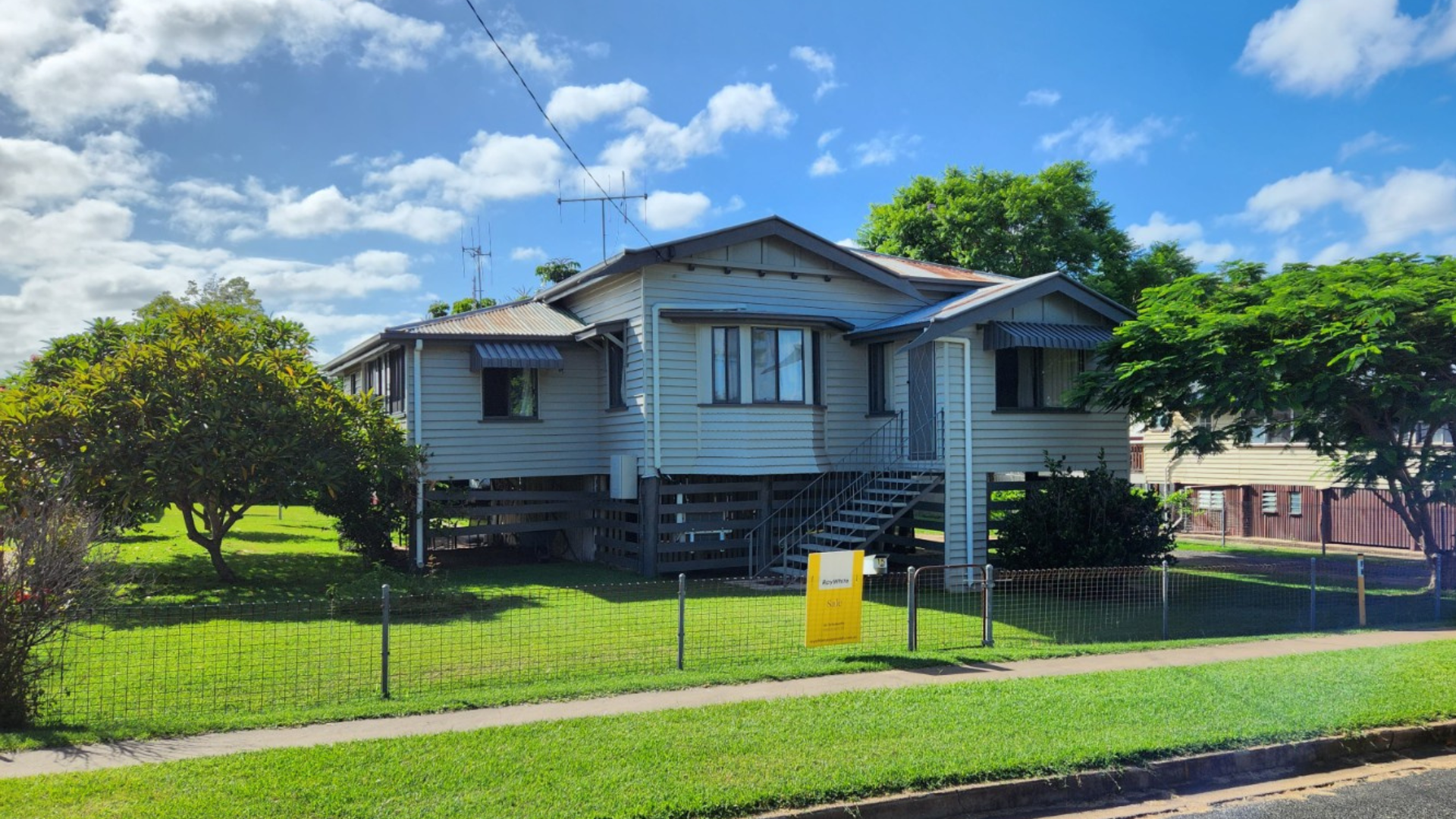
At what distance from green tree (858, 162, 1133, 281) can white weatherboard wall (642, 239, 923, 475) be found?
1761cm

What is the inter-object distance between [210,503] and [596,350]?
765 centimetres

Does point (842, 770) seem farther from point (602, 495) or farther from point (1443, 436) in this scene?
point (1443, 436)

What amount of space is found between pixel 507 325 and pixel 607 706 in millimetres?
13030

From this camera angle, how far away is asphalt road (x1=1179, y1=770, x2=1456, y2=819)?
6.98 m

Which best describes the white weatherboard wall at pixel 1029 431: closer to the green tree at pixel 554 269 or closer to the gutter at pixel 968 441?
the gutter at pixel 968 441

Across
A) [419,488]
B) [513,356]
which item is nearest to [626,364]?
[513,356]

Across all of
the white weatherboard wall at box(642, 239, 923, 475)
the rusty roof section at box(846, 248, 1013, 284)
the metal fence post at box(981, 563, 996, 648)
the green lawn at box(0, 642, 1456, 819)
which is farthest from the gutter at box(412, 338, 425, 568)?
the green lawn at box(0, 642, 1456, 819)

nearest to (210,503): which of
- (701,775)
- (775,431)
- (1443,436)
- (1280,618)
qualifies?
(775,431)

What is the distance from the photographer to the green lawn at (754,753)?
6.44m

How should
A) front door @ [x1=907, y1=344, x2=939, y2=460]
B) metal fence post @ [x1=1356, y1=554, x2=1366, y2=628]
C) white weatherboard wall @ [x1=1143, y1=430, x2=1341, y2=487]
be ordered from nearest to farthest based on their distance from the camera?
1. metal fence post @ [x1=1356, y1=554, x2=1366, y2=628]
2. front door @ [x1=907, y1=344, x2=939, y2=460]
3. white weatherboard wall @ [x1=1143, y1=430, x2=1341, y2=487]

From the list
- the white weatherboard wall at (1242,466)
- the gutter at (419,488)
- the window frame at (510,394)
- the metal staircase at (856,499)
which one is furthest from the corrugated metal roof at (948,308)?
the white weatherboard wall at (1242,466)

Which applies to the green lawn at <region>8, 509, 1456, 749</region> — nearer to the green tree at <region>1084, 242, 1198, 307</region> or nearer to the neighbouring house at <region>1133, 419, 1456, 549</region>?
the neighbouring house at <region>1133, 419, 1456, 549</region>

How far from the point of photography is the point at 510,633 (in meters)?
12.5

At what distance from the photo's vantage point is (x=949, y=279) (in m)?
22.0
